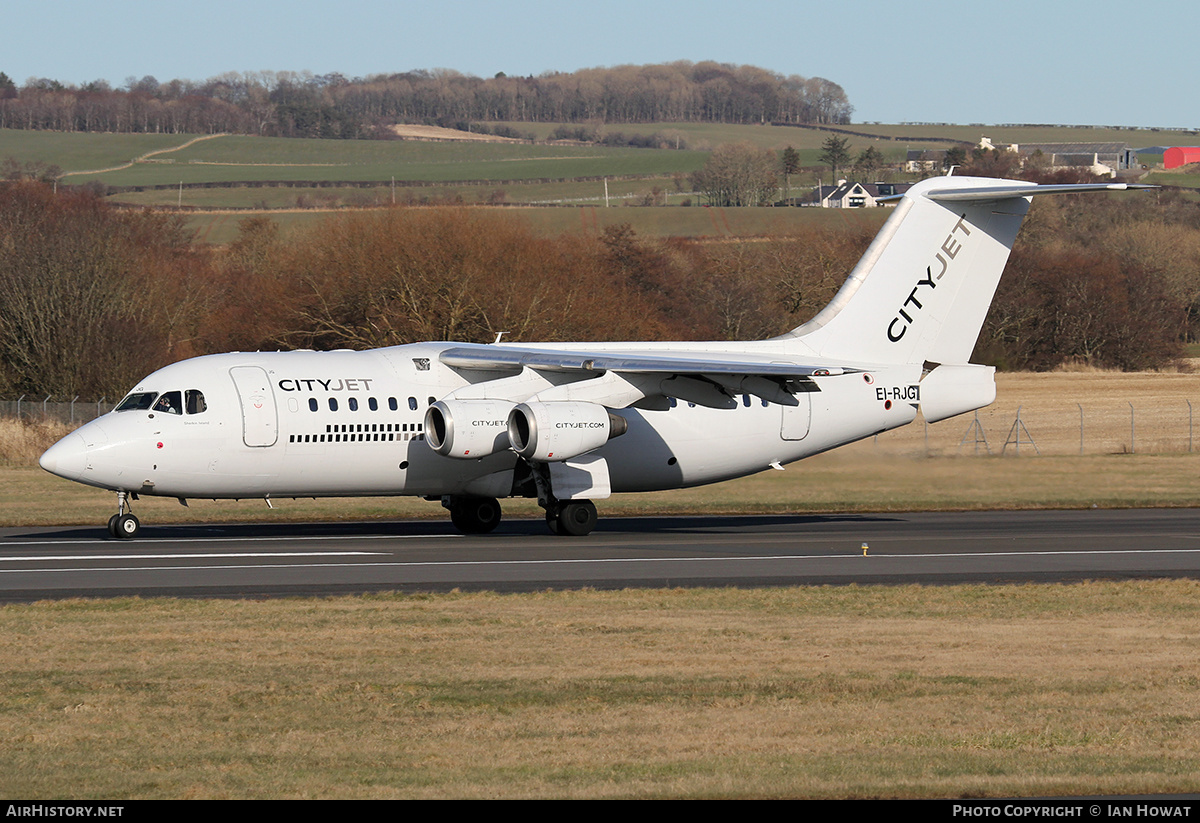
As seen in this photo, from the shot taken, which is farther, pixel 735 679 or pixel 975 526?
pixel 975 526

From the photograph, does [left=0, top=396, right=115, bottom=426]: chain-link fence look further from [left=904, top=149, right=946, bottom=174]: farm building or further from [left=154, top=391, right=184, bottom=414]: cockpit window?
[left=904, top=149, right=946, bottom=174]: farm building

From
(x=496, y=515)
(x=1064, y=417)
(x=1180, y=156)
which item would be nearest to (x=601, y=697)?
(x=496, y=515)

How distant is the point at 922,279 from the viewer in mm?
28078

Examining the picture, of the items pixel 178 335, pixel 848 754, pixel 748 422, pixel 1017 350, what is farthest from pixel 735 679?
pixel 1017 350

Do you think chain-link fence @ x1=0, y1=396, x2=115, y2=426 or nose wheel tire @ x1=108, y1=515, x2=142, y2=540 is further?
chain-link fence @ x1=0, y1=396, x2=115, y2=426

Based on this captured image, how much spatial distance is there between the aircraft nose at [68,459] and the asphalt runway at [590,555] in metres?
1.27

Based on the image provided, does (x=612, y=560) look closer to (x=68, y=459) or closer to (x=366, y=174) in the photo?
(x=68, y=459)

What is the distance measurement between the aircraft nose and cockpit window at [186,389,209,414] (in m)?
1.79

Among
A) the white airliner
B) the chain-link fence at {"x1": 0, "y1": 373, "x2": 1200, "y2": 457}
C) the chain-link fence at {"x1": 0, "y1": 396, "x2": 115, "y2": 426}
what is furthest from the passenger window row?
the chain-link fence at {"x1": 0, "y1": 396, "x2": 115, "y2": 426}

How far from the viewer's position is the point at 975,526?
2712cm

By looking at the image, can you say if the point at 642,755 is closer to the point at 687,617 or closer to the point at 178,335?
the point at 687,617

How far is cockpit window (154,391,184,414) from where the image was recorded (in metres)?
23.4
